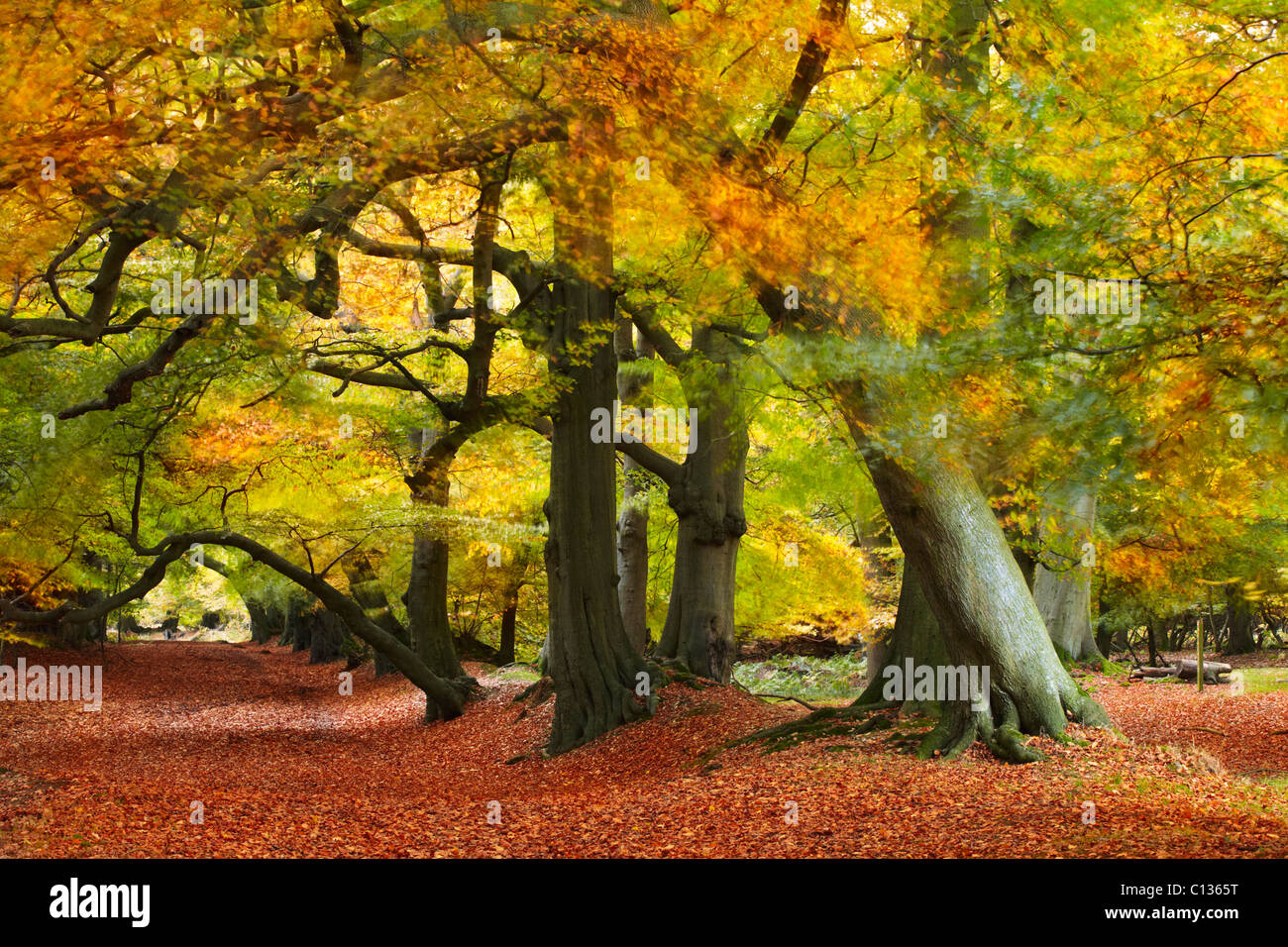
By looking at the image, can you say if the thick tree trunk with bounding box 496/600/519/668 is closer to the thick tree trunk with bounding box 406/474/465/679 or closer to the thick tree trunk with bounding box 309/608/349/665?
the thick tree trunk with bounding box 406/474/465/679

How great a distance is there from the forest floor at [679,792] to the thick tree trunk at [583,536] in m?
0.52

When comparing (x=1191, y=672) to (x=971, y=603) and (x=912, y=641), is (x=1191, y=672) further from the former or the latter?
(x=971, y=603)

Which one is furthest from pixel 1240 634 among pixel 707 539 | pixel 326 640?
pixel 326 640

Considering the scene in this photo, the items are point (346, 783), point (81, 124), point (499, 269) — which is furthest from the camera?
point (499, 269)

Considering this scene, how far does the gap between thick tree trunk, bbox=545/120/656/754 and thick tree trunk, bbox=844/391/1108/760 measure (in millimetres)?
4577

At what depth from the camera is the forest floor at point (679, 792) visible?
6.05 metres

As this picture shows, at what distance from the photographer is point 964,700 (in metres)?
8.16

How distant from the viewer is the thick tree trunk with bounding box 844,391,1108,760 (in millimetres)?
8031

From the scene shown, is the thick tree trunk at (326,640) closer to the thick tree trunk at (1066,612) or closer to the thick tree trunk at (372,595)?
the thick tree trunk at (372,595)

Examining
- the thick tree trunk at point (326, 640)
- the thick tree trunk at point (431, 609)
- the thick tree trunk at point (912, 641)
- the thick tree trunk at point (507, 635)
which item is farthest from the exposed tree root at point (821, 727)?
the thick tree trunk at point (326, 640)

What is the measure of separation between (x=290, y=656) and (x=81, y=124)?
81.5 ft

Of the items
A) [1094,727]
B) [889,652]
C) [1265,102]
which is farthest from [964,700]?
[1265,102]
